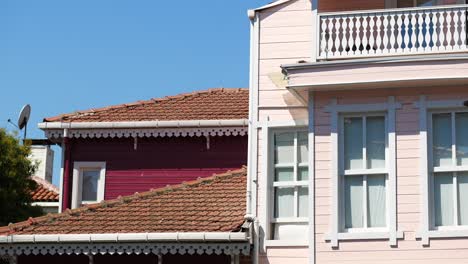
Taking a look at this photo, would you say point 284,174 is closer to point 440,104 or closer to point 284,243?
point 284,243

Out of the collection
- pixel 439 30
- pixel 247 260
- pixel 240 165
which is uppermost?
pixel 439 30

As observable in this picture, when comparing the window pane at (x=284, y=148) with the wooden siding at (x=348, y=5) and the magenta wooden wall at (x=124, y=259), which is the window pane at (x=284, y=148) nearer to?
the magenta wooden wall at (x=124, y=259)

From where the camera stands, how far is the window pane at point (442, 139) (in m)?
18.8

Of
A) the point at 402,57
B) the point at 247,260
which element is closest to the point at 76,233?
the point at 247,260

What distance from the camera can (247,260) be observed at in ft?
65.3

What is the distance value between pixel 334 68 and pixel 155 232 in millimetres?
4246

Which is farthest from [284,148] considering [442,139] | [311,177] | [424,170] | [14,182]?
[14,182]

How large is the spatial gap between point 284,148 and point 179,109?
5828 mm

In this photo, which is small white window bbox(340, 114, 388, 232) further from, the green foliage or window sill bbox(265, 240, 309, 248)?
the green foliage

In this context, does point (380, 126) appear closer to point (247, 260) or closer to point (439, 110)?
point (439, 110)

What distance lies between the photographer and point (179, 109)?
2559 centimetres

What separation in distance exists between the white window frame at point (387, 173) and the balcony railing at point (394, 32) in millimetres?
928

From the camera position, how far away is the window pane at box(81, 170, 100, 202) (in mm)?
25469

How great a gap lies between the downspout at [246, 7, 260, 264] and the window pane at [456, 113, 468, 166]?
3590mm
